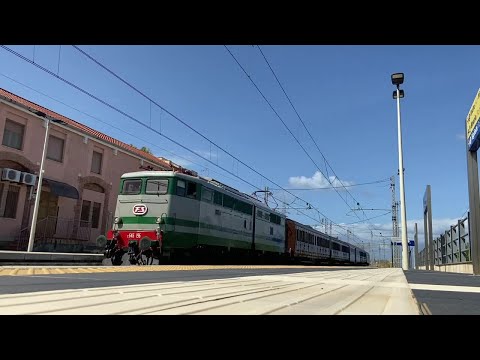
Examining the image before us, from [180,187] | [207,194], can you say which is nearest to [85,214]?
[207,194]

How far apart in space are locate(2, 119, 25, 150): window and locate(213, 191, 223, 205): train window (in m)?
9.53

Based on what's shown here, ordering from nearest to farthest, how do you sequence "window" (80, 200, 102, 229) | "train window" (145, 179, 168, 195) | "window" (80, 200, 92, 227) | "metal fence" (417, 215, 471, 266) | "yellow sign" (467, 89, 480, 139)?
"yellow sign" (467, 89, 480, 139) → "train window" (145, 179, 168, 195) → "metal fence" (417, 215, 471, 266) → "window" (80, 200, 92, 227) → "window" (80, 200, 102, 229)

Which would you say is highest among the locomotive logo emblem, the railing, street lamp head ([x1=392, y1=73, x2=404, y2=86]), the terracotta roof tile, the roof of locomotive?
street lamp head ([x1=392, y1=73, x2=404, y2=86])

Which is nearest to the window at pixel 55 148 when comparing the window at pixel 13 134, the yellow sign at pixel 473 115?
the window at pixel 13 134

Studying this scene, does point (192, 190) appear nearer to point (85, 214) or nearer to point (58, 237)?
point (58, 237)

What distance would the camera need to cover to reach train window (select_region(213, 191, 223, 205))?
18.6 metres

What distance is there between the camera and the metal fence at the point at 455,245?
687 inches

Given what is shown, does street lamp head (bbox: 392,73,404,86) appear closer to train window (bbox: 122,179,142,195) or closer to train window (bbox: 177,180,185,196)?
train window (bbox: 177,180,185,196)

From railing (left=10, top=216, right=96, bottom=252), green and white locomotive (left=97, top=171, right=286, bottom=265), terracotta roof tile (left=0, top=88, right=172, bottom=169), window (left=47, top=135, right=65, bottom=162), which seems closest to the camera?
green and white locomotive (left=97, top=171, right=286, bottom=265)

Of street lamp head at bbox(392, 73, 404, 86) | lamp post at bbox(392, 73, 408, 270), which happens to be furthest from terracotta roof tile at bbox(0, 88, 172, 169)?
street lamp head at bbox(392, 73, 404, 86)

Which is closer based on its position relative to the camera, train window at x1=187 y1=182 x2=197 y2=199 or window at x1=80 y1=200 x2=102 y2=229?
train window at x1=187 y1=182 x2=197 y2=199
